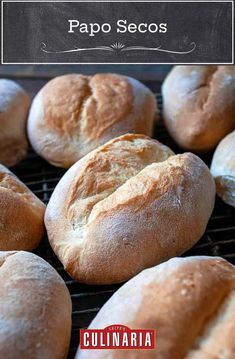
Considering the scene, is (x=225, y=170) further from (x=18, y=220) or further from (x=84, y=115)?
(x=18, y=220)

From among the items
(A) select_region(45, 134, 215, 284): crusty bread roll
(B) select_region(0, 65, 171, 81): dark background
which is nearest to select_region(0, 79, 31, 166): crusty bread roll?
(B) select_region(0, 65, 171, 81): dark background

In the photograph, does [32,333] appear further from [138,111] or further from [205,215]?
[138,111]

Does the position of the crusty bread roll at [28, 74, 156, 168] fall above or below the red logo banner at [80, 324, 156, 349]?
above

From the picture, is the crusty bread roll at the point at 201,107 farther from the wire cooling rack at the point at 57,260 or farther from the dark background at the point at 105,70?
the dark background at the point at 105,70

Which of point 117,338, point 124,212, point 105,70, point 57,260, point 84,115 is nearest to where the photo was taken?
point 117,338

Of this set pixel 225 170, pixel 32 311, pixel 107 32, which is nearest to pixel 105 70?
pixel 107 32

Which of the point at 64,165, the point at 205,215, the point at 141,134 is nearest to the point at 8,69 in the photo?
the point at 64,165

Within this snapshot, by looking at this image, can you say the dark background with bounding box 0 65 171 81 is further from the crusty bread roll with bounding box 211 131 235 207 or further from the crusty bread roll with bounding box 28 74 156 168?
the crusty bread roll with bounding box 211 131 235 207

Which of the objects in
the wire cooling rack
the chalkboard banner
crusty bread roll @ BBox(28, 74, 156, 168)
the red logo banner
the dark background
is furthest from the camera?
the dark background
